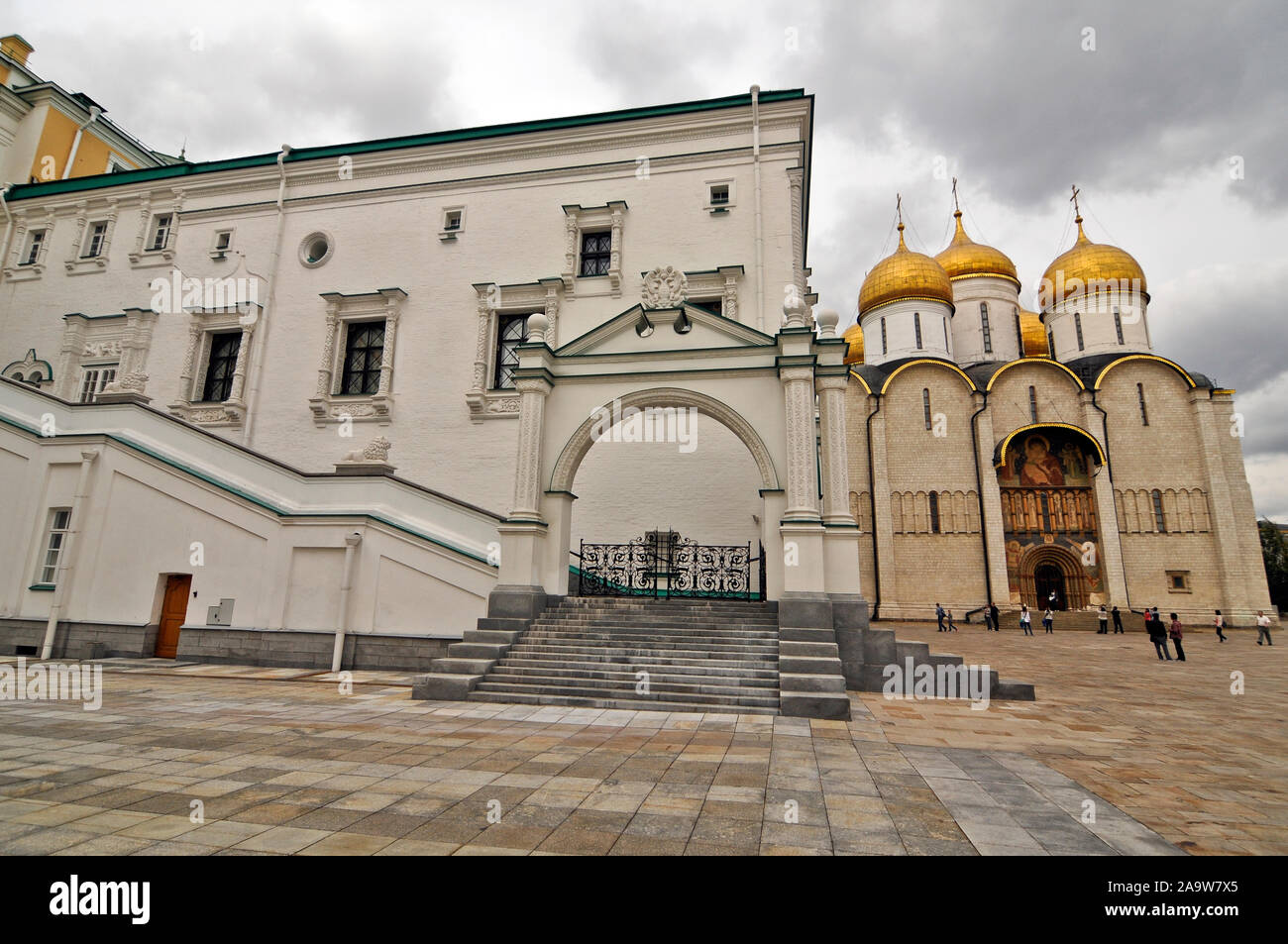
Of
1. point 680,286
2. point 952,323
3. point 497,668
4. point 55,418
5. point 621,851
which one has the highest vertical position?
point 952,323

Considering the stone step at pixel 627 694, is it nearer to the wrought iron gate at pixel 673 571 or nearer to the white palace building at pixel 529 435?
the white palace building at pixel 529 435

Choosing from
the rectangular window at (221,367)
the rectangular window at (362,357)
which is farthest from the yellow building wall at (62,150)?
the rectangular window at (362,357)

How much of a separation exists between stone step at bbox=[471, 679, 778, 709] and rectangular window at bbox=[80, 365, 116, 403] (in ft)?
64.4

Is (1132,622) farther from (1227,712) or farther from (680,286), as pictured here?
(680,286)

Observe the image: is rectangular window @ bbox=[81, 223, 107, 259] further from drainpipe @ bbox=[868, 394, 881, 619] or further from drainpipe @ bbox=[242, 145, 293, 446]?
drainpipe @ bbox=[868, 394, 881, 619]

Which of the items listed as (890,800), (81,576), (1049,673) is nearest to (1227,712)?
(1049,673)

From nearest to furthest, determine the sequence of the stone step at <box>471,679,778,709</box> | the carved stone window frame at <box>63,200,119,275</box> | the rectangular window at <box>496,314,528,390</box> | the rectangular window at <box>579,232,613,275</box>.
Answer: the stone step at <box>471,679,778,709</box>
the rectangular window at <box>496,314,528,390</box>
the rectangular window at <box>579,232,613,275</box>
the carved stone window frame at <box>63,200,119,275</box>

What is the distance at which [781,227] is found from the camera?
55.3 ft

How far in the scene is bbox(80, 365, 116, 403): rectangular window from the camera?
20.6 meters

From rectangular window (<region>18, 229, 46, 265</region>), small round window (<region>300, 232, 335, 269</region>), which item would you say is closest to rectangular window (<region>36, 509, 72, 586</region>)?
small round window (<region>300, 232, 335, 269</region>)

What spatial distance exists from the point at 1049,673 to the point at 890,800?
36.1 feet

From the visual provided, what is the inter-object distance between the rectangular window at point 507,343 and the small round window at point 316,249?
6.65 meters

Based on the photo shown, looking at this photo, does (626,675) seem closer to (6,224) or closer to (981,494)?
(981,494)

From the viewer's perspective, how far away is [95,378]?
20.8 metres
